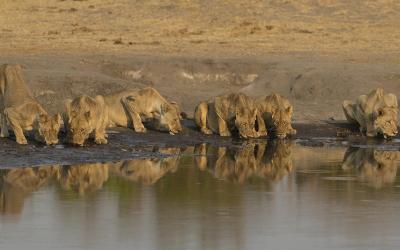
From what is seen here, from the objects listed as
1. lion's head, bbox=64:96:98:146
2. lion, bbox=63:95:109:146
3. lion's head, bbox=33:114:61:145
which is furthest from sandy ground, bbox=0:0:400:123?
lion's head, bbox=33:114:61:145

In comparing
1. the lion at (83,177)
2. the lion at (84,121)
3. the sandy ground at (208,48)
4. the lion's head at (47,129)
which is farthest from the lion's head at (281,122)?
the lion at (83,177)

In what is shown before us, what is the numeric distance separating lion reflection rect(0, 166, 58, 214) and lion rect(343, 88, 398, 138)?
747cm

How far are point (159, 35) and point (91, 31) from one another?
2.12 metres

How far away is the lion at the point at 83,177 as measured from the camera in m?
17.6

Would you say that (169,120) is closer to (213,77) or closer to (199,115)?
(199,115)

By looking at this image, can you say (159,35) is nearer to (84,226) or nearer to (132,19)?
(132,19)

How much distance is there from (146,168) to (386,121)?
6331mm

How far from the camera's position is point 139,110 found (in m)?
25.1

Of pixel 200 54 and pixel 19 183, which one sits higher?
pixel 200 54

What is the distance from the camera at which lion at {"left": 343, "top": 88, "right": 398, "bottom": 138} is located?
2492 cm

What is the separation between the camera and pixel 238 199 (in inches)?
659

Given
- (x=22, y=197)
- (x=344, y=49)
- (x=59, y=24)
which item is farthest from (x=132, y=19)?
(x=22, y=197)

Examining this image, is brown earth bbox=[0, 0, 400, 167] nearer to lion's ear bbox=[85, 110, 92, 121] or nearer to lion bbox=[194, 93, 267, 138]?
lion bbox=[194, 93, 267, 138]

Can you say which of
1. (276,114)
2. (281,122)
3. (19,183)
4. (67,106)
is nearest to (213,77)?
(276,114)
